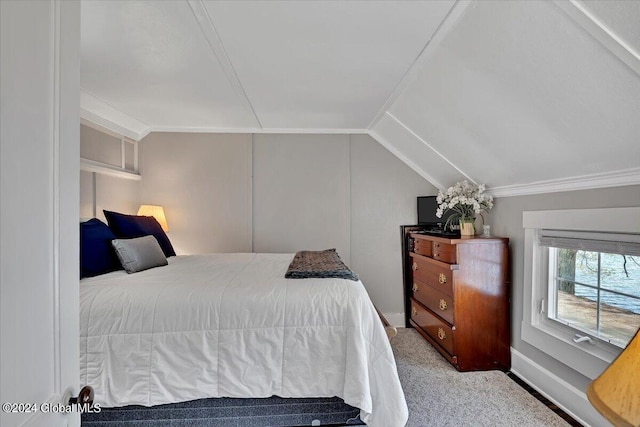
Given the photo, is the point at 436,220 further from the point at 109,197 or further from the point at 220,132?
the point at 109,197

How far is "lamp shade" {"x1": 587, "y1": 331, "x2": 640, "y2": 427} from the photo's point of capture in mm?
583

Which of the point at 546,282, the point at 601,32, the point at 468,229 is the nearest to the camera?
the point at 601,32

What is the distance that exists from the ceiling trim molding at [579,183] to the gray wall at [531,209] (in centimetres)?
3

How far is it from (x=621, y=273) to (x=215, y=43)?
2629mm

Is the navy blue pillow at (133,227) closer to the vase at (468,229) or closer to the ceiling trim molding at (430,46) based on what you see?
the ceiling trim molding at (430,46)

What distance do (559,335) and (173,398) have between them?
91.1 inches

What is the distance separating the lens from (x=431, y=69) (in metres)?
2.00

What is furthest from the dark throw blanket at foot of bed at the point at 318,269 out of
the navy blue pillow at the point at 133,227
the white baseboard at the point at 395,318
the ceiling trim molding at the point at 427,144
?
the white baseboard at the point at 395,318

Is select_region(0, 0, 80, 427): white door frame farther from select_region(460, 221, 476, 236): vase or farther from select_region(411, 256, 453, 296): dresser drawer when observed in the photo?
select_region(460, 221, 476, 236): vase

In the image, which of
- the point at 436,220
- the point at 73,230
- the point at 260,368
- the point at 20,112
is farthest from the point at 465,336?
the point at 20,112

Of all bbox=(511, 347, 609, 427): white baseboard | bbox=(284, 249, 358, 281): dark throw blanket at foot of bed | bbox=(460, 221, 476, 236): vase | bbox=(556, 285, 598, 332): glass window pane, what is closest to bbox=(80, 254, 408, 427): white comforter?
bbox=(284, 249, 358, 281): dark throw blanket at foot of bed

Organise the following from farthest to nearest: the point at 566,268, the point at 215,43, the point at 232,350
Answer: the point at 566,268 < the point at 215,43 < the point at 232,350

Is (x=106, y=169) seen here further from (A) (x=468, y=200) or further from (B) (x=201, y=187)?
(A) (x=468, y=200)

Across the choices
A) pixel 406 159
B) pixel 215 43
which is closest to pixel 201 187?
pixel 215 43
